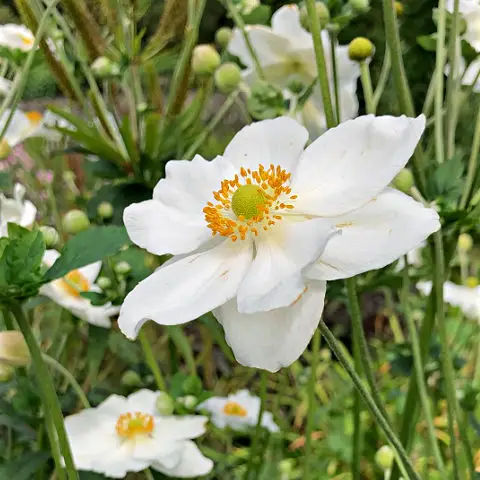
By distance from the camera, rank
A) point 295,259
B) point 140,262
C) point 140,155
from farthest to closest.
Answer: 1. point 140,155
2. point 140,262
3. point 295,259

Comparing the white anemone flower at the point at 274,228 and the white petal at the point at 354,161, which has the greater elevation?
the white petal at the point at 354,161

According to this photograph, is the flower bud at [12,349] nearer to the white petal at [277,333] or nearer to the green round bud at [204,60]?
the white petal at [277,333]

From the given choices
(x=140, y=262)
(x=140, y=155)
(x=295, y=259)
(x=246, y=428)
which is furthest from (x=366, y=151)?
(x=246, y=428)

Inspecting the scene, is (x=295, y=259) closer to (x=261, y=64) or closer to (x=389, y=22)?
(x=389, y=22)

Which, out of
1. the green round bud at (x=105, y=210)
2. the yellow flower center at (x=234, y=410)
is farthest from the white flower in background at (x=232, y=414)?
the green round bud at (x=105, y=210)

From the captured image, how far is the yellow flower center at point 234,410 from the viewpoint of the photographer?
27.0 inches

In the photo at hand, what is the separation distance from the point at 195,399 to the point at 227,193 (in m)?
0.25

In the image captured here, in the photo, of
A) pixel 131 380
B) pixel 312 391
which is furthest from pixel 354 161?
pixel 131 380

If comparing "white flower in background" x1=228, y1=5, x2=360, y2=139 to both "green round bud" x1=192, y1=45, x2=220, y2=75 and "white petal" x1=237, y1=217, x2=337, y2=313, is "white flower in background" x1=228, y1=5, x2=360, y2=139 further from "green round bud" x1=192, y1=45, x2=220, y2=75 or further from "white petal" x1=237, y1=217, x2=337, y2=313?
"white petal" x1=237, y1=217, x2=337, y2=313

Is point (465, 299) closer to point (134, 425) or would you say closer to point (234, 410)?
point (234, 410)

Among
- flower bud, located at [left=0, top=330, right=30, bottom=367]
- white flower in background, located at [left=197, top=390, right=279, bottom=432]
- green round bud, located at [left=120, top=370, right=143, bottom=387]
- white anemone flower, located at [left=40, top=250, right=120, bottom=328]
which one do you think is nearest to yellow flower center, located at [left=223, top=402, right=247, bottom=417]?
white flower in background, located at [left=197, top=390, right=279, bottom=432]

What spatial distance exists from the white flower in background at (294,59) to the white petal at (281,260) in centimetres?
25

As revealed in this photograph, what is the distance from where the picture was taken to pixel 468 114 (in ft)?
5.43

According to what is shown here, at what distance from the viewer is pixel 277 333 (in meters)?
0.28
